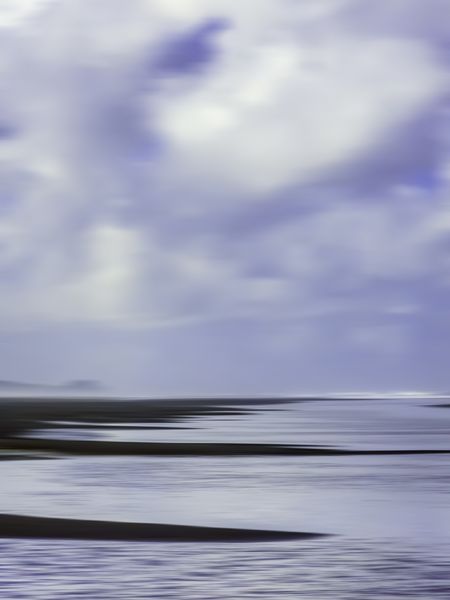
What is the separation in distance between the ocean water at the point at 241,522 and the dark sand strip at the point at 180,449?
2908mm

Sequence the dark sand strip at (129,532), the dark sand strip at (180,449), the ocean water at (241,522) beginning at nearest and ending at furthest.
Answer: the ocean water at (241,522), the dark sand strip at (129,532), the dark sand strip at (180,449)

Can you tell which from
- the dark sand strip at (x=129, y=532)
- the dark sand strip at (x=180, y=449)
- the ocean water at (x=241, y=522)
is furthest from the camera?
the dark sand strip at (x=180, y=449)

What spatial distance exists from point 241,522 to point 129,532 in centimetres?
263

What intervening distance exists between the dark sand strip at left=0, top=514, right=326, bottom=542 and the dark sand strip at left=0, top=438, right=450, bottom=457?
21.4m

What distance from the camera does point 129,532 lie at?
750 inches

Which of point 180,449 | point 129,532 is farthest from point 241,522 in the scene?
point 180,449

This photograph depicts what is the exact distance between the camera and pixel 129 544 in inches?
693

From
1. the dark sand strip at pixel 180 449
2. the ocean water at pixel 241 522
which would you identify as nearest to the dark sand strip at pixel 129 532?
the ocean water at pixel 241 522

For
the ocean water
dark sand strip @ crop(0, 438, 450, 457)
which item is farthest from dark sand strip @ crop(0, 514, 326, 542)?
dark sand strip @ crop(0, 438, 450, 457)

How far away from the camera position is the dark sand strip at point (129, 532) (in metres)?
18.4

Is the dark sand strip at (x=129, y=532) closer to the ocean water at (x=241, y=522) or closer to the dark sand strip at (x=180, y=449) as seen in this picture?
the ocean water at (x=241, y=522)

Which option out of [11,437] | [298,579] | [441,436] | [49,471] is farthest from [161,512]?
[441,436]

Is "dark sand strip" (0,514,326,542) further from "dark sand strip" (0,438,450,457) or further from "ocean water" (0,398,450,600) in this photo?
"dark sand strip" (0,438,450,457)

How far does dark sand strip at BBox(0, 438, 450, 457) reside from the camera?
42594 millimetres
